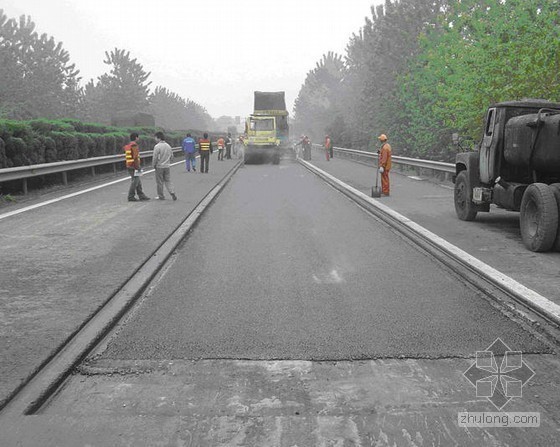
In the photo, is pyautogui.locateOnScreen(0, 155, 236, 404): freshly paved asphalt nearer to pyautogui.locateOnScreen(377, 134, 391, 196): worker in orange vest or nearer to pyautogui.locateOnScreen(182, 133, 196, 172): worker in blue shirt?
pyautogui.locateOnScreen(377, 134, 391, 196): worker in orange vest

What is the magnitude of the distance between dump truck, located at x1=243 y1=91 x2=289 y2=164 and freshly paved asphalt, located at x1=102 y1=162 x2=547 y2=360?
26.9 metres

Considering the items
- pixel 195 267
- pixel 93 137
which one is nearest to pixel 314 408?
pixel 195 267

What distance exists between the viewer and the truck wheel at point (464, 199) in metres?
10.7

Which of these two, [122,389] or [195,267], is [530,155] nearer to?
[195,267]

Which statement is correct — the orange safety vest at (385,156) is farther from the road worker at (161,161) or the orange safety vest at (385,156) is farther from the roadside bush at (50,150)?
the roadside bush at (50,150)

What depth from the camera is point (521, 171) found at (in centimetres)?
937

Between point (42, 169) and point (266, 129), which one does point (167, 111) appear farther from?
point (42, 169)

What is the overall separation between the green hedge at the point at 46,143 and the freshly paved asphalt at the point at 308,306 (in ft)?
27.7

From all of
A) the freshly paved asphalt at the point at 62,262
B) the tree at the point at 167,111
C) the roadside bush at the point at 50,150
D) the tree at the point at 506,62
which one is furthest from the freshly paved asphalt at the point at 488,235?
the tree at the point at 167,111

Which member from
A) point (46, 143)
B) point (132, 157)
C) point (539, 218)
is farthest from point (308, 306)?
point (46, 143)

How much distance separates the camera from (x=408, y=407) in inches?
133

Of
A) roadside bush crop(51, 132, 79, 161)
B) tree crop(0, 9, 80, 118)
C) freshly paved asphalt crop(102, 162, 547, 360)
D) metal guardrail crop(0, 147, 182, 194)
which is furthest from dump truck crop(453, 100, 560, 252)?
tree crop(0, 9, 80, 118)

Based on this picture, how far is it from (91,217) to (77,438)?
883 centimetres

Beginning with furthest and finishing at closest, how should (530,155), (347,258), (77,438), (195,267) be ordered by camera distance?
(530,155), (347,258), (195,267), (77,438)
